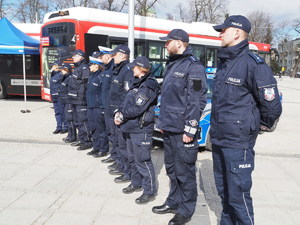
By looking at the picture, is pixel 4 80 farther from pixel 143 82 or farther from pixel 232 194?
pixel 232 194

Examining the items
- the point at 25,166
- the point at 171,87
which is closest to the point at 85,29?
the point at 25,166

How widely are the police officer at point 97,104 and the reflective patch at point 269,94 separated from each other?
3.27m

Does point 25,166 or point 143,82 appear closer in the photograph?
point 143,82

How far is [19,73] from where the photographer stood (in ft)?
44.9

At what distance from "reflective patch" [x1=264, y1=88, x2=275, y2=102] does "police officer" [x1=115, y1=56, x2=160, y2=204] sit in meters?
1.59

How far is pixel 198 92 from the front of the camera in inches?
120

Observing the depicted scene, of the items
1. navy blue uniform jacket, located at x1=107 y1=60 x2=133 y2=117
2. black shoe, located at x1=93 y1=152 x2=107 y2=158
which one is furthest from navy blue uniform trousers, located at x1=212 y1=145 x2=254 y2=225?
black shoe, located at x1=93 y1=152 x2=107 y2=158

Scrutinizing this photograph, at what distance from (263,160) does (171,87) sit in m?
3.40

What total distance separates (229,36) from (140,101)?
143 cm

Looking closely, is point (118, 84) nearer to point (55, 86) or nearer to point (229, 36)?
point (229, 36)

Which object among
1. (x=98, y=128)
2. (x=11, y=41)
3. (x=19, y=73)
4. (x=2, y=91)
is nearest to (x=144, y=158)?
(x=98, y=128)

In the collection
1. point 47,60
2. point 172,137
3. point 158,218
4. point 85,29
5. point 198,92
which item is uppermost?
point 85,29

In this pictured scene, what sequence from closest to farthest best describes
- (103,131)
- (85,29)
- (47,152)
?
(103,131), (47,152), (85,29)

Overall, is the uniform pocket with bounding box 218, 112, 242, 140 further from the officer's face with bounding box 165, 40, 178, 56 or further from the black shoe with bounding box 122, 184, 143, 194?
the black shoe with bounding box 122, 184, 143, 194
